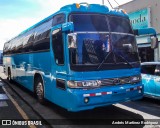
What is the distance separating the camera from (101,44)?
→ 718 cm

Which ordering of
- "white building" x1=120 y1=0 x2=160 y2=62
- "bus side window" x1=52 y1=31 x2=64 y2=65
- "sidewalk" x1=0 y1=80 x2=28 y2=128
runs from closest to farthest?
"bus side window" x1=52 y1=31 x2=64 y2=65 < "sidewalk" x1=0 y1=80 x2=28 y2=128 < "white building" x1=120 y1=0 x2=160 y2=62

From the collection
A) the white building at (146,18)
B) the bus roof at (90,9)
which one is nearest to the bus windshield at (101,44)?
the bus roof at (90,9)

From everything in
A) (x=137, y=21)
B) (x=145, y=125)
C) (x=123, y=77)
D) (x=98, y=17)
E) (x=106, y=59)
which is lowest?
(x=145, y=125)

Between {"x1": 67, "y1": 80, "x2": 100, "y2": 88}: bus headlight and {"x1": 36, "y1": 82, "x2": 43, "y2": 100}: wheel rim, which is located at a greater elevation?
{"x1": 67, "y1": 80, "x2": 100, "y2": 88}: bus headlight

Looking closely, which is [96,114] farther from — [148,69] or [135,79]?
[148,69]

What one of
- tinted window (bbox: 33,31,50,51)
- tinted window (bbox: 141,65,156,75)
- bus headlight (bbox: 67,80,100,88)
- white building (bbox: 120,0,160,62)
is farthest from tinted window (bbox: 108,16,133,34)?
white building (bbox: 120,0,160,62)

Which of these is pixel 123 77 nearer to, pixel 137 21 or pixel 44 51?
pixel 44 51

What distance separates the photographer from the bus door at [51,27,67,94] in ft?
24.2

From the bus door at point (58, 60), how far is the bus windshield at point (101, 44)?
0.52 metres

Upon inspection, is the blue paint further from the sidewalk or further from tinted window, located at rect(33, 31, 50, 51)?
the sidewalk

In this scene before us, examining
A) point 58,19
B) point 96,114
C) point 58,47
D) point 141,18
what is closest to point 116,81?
point 96,114

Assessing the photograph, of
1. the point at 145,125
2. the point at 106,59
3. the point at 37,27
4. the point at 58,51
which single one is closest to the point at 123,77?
the point at 106,59

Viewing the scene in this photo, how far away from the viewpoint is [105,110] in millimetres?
8805

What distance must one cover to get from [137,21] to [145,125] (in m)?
16.8
